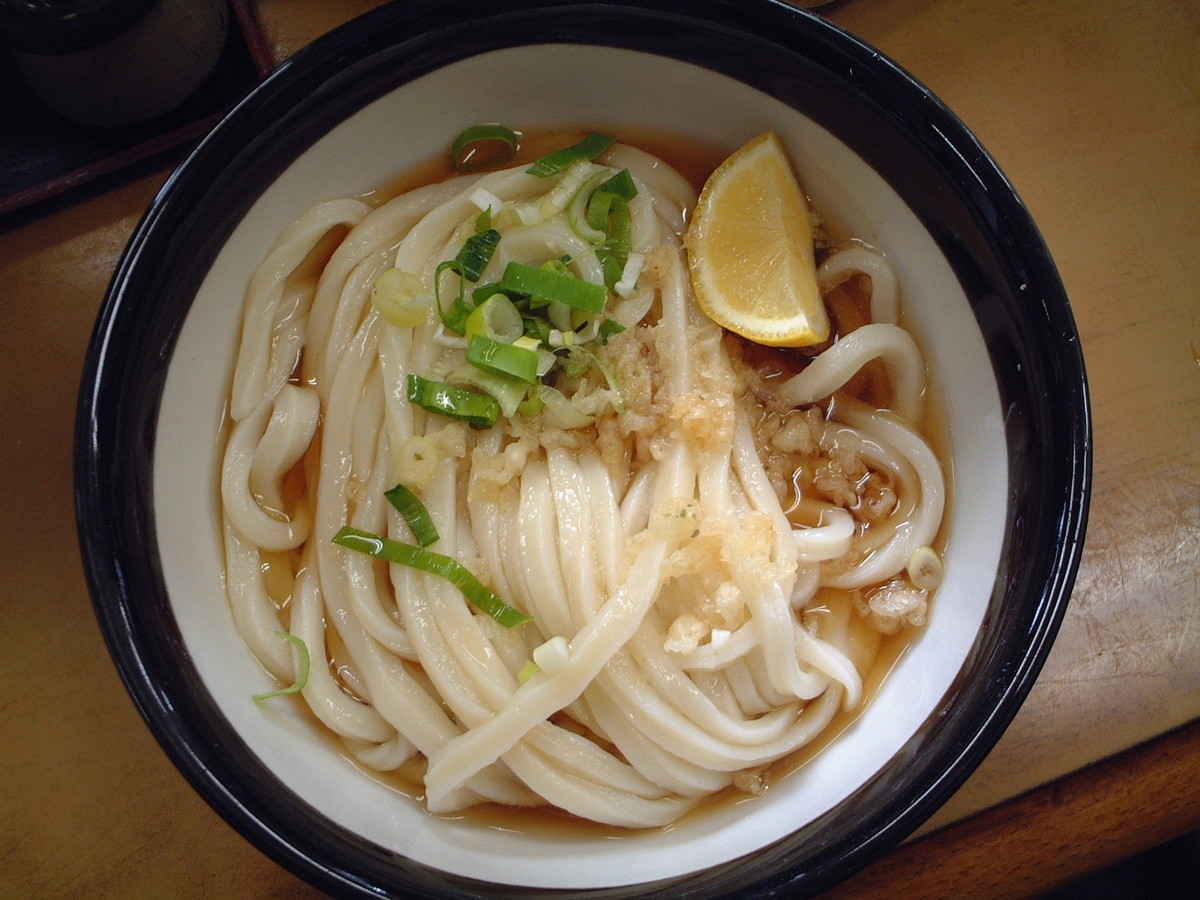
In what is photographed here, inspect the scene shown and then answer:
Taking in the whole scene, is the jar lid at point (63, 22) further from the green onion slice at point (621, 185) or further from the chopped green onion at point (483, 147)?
the green onion slice at point (621, 185)

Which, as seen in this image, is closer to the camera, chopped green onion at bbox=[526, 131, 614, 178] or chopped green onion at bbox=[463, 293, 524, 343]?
chopped green onion at bbox=[463, 293, 524, 343]

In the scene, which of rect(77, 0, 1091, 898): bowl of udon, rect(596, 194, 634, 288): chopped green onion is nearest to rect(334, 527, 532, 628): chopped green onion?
rect(77, 0, 1091, 898): bowl of udon

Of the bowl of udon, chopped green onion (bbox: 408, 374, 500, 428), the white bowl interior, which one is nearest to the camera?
the bowl of udon

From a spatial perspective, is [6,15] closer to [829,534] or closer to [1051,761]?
[829,534]

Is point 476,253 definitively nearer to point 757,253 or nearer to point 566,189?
point 566,189

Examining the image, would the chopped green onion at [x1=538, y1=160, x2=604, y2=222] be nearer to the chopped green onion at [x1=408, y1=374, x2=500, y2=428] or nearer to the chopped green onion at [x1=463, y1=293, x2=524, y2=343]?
the chopped green onion at [x1=463, y1=293, x2=524, y2=343]

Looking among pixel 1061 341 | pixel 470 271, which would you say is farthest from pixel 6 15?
pixel 1061 341
